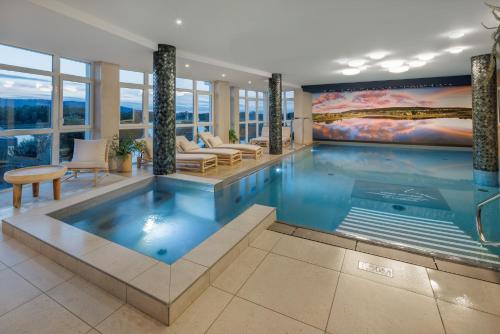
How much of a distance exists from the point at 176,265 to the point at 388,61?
7926mm

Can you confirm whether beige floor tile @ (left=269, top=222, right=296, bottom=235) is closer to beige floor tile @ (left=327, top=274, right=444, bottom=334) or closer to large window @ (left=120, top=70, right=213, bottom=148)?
beige floor tile @ (left=327, top=274, right=444, bottom=334)

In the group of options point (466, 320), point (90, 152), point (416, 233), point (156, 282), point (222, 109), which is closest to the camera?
point (466, 320)

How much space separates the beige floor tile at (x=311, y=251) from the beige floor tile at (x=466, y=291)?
755 mm

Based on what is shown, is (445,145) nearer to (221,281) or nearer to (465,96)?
(465,96)

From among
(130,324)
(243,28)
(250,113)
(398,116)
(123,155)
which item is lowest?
(130,324)

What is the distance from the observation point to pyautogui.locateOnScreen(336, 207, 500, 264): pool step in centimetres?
298

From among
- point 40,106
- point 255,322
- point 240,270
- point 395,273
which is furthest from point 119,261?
point 40,106

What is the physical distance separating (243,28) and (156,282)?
14.3 ft

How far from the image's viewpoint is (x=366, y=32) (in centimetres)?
507

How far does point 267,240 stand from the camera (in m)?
2.99

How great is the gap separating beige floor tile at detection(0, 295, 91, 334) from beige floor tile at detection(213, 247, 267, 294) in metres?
0.97

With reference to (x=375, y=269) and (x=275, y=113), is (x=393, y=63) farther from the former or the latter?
(x=375, y=269)

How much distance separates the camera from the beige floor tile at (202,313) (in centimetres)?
177

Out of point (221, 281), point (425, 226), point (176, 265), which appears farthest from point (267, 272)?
point (425, 226)
